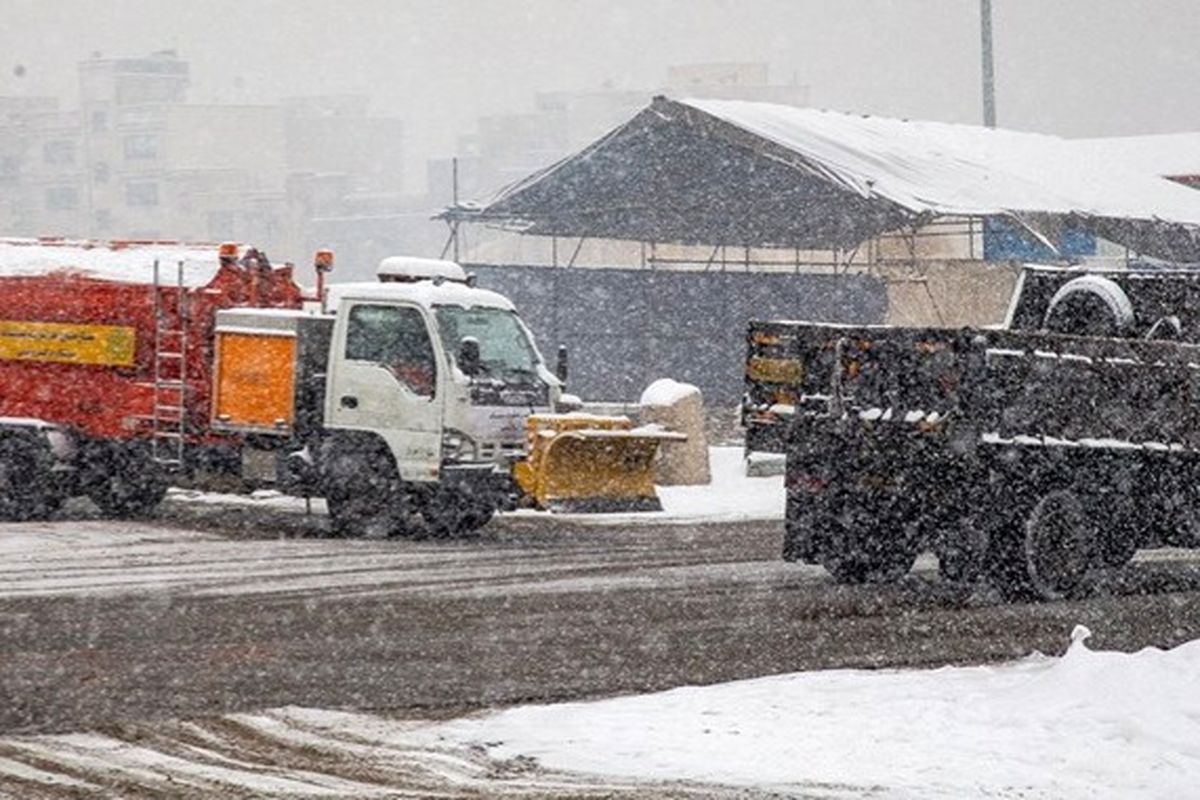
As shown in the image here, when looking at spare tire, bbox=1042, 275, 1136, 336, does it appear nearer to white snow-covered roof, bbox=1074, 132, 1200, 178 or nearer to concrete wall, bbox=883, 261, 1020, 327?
concrete wall, bbox=883, 261, 1020, 327

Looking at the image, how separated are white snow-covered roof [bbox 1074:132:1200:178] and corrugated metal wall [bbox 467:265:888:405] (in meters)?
18.8

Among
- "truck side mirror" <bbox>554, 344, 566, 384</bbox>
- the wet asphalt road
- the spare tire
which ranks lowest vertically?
the wet asphalt road

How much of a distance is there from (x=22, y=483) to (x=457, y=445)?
4.96 metres

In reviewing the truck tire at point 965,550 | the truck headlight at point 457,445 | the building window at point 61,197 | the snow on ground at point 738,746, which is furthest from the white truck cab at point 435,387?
the building window at point 61,197

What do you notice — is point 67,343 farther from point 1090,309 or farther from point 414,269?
point 1090,309

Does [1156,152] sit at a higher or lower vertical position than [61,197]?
lower

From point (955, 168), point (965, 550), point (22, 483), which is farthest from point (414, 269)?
point (955, 168)

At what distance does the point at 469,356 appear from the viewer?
20.2m

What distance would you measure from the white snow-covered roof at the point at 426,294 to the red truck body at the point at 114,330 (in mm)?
1634

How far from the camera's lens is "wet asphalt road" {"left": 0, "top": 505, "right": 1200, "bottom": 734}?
11.6 m

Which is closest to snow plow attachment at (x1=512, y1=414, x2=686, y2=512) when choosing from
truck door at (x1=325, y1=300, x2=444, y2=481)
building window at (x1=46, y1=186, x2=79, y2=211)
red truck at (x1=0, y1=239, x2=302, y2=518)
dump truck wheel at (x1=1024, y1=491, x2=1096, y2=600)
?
truck door at (x1=325, y1=300, x2=444, y2=481)

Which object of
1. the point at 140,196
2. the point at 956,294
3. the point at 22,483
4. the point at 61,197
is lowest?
the point at 22,483

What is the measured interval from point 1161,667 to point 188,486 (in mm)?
A: 12922

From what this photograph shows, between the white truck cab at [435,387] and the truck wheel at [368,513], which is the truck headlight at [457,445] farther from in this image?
the truck wheel at [368,513]
